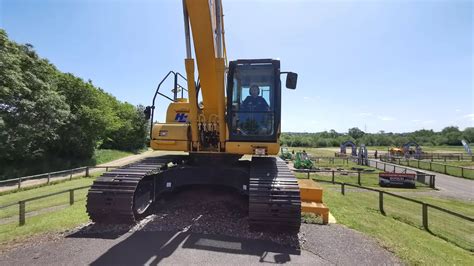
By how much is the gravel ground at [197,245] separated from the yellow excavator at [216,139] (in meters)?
0.34

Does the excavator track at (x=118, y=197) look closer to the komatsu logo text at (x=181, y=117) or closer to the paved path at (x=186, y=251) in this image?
the paved path at (x=186, y=251)

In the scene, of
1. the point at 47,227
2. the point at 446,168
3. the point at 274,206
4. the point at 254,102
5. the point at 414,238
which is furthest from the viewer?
the point at 446,168

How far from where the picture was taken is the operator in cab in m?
6.18

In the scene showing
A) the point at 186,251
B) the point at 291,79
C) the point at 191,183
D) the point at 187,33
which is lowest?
the point at 186,251

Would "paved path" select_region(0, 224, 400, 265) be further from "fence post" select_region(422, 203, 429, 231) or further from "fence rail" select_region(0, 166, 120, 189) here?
"fence rail" select_region(0, 166, 120, 189)

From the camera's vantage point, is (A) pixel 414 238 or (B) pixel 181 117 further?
(B) pixel 181 117

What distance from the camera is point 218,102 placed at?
6086 mm

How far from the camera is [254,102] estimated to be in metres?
6.24

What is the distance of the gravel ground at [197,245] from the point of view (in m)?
4.06

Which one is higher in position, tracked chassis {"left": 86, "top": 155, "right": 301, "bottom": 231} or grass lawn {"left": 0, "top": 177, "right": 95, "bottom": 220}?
tracked chassis {"left": 86, "top": 155, "right": 301, "bottom": 231}

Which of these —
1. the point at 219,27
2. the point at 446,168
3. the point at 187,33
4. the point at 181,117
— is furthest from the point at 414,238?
the point at 446,168

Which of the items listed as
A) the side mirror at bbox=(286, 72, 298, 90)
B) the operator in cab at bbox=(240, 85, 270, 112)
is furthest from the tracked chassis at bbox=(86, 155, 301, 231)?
the side mirror at bbox=(286, 72, 298, 90)

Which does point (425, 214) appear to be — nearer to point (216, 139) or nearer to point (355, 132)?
point (216, 139)

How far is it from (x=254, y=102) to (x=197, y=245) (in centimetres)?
316
